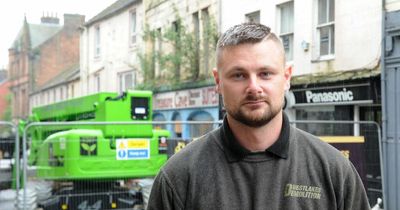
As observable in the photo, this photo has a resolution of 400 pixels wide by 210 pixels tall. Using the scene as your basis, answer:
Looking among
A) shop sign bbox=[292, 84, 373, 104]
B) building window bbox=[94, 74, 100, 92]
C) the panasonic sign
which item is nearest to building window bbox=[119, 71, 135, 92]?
building window bbox=[94, 74, 100, 92]

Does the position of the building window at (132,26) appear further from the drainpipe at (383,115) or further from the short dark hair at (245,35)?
the short dark hair at (245,35)

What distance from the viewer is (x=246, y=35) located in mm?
1708

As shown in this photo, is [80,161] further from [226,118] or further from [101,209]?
[226,118]

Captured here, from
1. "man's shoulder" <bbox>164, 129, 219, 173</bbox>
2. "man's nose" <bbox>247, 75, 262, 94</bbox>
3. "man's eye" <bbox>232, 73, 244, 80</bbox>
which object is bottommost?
"man's shoulder" <bbox>164, 129, 219, 173</bbox>

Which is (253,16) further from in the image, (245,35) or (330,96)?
(245,35)

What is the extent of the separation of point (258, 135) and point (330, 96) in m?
10.0

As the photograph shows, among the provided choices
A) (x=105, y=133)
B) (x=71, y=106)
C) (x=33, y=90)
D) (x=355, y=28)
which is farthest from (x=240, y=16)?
(x=33, y=90)

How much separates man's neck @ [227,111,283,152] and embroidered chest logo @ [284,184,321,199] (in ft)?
0.47

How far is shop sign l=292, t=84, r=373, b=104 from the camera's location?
10.6 meters

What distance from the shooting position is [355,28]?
10641mm

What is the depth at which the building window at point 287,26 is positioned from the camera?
480 inches

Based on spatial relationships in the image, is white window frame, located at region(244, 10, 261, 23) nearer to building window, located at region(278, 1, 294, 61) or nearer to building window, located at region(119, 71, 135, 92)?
building window, located at region(278, 1, 294, 61)

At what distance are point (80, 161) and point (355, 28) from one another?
5.94 metres

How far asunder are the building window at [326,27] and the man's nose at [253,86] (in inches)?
390
